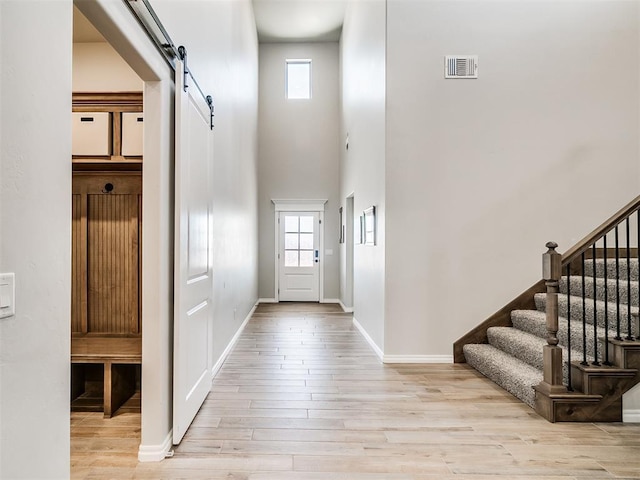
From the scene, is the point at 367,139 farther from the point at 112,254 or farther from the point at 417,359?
the point at 112,254

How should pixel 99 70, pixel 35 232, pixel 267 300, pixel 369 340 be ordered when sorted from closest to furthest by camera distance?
pixel 35 232
pixel 99 70
pixel 369 340
pixel 267 300

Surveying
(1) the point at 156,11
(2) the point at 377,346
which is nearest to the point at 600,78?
(2) the point at 377,346

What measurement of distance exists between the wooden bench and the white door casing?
561 centimetres

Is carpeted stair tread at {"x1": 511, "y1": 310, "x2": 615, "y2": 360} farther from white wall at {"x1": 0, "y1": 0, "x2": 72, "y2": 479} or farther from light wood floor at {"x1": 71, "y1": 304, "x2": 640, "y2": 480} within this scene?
white wall at {"x1": 0, "y1": 0, "x2": 72, "y2": 479}

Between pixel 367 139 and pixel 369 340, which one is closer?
pixel 369 340

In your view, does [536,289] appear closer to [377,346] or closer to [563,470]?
[377,346]

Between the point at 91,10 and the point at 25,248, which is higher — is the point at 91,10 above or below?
above

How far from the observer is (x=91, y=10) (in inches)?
59.6

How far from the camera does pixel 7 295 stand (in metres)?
1.05

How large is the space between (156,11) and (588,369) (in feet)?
11.6

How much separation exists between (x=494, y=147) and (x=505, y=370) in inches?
88.1

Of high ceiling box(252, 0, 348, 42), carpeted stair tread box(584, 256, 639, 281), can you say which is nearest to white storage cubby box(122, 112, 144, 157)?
carpeted stair tread box(584, 256, 639, 281)

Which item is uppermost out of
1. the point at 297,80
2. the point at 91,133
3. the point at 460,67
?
the point at 297,80

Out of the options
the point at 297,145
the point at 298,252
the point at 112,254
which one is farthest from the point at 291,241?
the point at 112,254
